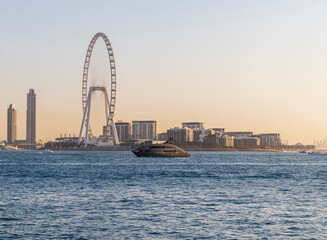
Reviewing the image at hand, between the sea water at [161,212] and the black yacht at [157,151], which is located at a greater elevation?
the black yacht at [157,151]

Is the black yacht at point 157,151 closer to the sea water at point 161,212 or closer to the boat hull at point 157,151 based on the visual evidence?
the boat hull at point 157,151

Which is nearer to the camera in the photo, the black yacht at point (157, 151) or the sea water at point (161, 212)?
the sea water at point (161, 212)

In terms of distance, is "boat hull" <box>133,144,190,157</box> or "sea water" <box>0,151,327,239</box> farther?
"boat hull" <box>133,144,190,157</box>

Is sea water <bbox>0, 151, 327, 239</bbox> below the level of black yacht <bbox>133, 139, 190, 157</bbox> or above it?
below

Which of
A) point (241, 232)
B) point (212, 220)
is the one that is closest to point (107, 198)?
point (212, 220)

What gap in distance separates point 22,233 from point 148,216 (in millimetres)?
9283

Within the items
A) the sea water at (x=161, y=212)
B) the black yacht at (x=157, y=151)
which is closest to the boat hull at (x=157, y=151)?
the black yacht at (x=157, y=151)

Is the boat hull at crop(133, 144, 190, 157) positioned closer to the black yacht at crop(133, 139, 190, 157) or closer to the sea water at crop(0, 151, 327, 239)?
the black yacht at crop(133, 139, 190, 157)

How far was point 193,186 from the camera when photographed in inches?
2430

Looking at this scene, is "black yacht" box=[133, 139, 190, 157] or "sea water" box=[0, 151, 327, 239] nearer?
"sea water" box=[0, 151, 327, 239]

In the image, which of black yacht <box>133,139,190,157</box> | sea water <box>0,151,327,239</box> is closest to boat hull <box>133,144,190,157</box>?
black yacht <box>133,139,190,157</box>

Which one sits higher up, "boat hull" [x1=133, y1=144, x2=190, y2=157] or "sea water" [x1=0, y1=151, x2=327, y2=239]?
"boat hull" [x1=133, y1=144, x2=190, y2=157]

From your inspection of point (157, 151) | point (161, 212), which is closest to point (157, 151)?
point (157, 151)

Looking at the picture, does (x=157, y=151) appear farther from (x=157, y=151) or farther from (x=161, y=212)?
(x=161, y=212)
